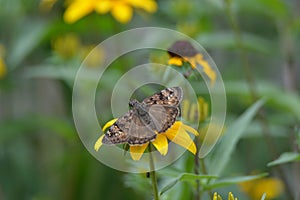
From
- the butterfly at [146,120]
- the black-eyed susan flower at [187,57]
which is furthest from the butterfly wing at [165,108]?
the black-eyed susan flower at [187,57]

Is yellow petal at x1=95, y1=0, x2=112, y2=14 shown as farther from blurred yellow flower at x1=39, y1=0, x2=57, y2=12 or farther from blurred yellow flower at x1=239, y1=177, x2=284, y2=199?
blurred yellow flower at x1=239, y1=177, x2=284, y2=199

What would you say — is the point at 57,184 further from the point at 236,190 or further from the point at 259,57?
the point at 259,57

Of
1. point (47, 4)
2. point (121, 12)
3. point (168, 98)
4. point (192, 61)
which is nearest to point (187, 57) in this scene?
point (192, 61)

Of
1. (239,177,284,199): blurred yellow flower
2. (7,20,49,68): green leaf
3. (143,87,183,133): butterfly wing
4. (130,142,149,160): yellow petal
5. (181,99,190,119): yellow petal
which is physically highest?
(143,87,183,133): butterfly wing

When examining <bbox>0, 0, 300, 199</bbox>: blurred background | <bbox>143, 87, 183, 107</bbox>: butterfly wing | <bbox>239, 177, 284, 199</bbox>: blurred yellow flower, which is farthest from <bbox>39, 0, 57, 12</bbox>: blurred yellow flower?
<bbox>143, 87, 183, 107</bbox>: butterfly wing

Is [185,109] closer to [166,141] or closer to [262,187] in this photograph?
[166,141]
